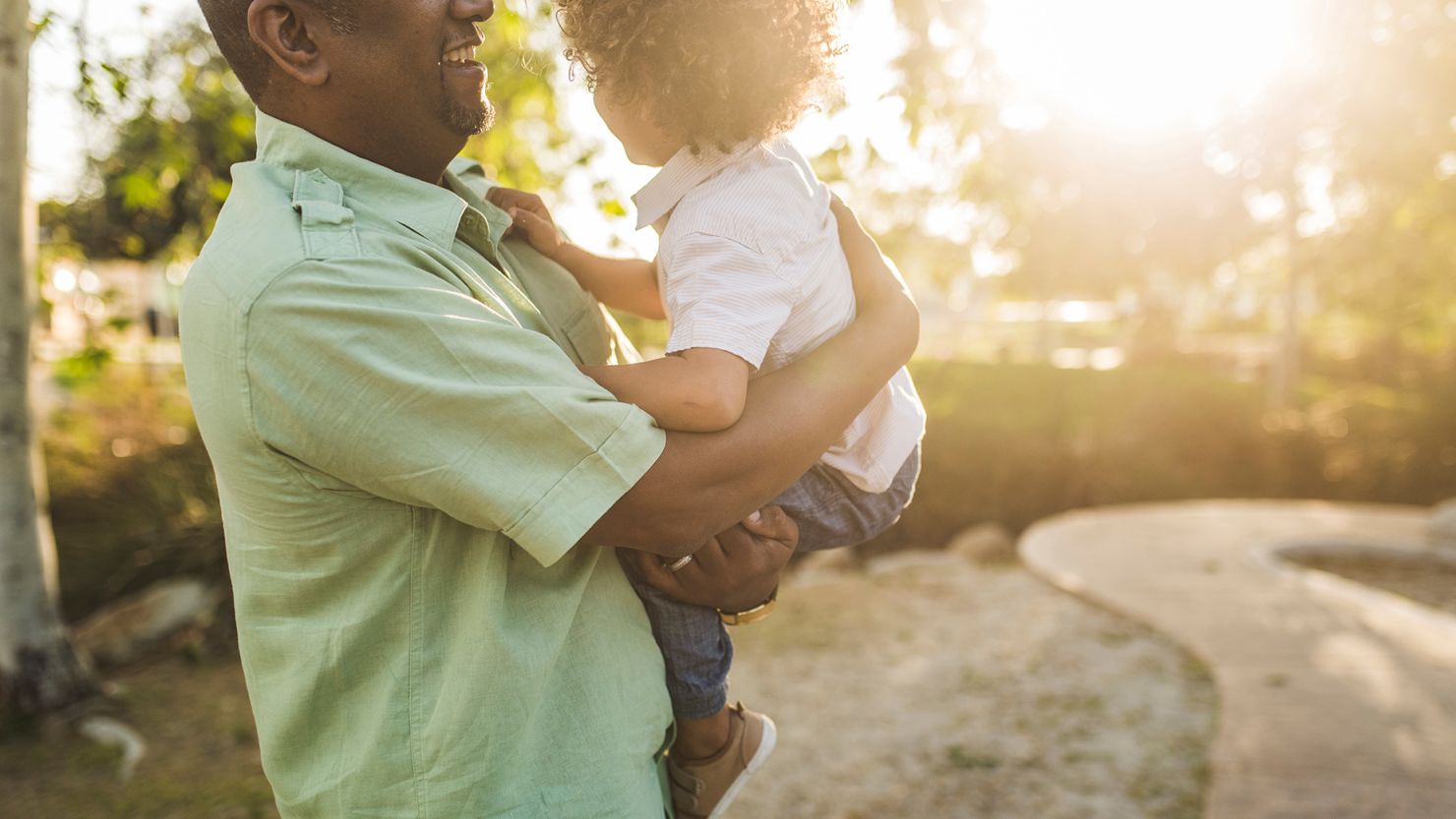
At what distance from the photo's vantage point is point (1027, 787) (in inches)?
171

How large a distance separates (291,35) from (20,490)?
4.10 m

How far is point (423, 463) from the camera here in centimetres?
110

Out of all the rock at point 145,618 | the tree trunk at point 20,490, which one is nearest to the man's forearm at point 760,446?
the tree trunk at point 20,490

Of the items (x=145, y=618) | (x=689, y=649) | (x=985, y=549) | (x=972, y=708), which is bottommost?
(x=985, y=549)

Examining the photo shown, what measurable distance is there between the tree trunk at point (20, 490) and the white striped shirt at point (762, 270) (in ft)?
12.0

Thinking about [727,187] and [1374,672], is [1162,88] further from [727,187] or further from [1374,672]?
[727,187]

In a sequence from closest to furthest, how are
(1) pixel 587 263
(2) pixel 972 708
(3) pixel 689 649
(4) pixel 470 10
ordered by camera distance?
(4) pixel 470 10
(3) pixel 689 649
(1) pixel 587 263
(2) pixel 972 708

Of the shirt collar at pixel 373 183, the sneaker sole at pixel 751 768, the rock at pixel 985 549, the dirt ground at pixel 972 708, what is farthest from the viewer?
the rock at pixel 985 549

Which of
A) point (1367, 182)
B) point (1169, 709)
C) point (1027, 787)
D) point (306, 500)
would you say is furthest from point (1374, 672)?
point (1367, 182)

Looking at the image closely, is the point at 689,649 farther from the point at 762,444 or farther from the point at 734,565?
the point at 762,444

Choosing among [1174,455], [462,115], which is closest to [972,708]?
[462,115]

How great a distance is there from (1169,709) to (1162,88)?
5.21 m

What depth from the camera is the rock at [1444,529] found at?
7551 millimetres

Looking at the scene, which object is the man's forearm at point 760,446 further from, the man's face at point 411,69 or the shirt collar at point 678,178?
the man's face at point 411,69
